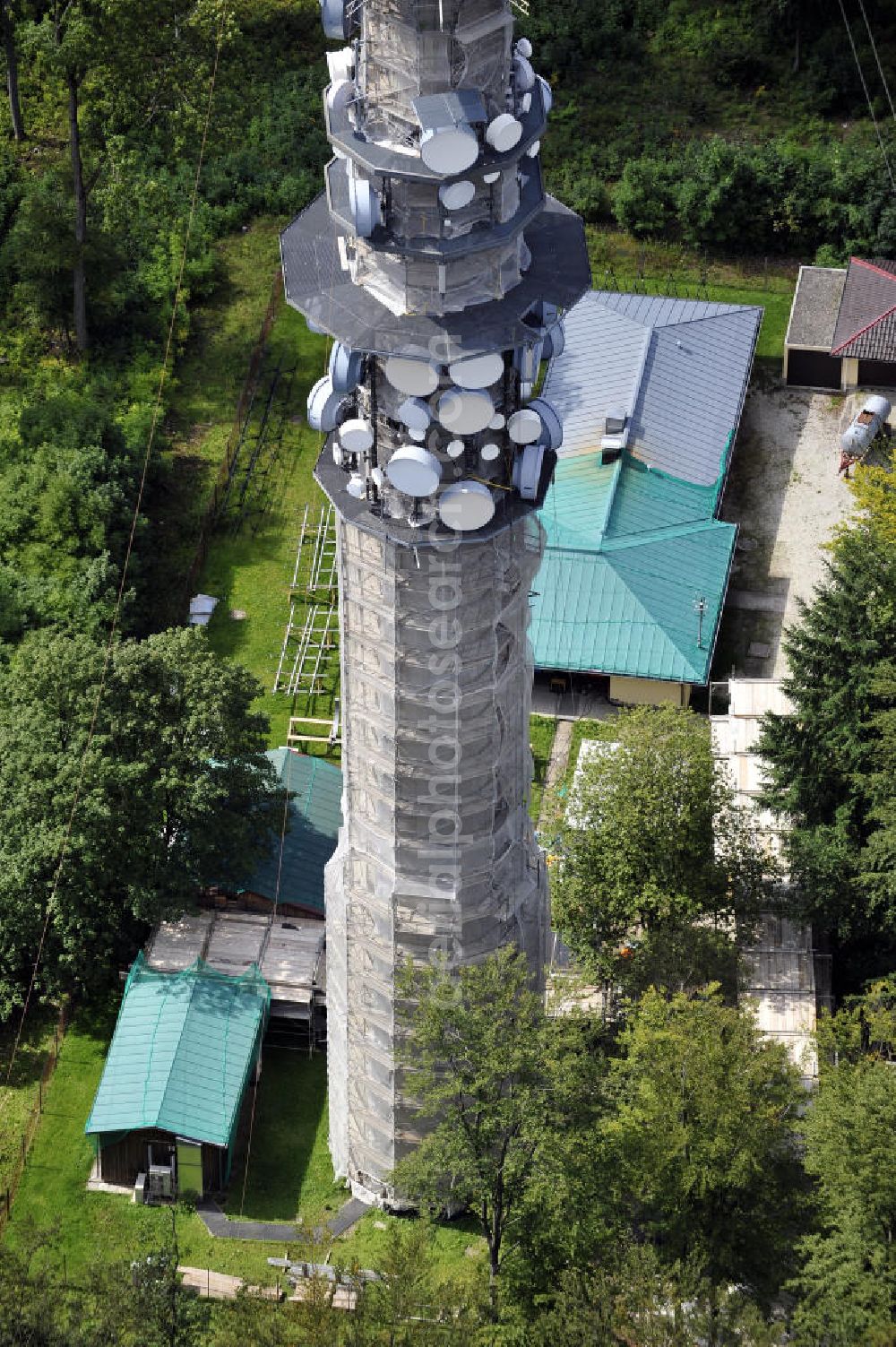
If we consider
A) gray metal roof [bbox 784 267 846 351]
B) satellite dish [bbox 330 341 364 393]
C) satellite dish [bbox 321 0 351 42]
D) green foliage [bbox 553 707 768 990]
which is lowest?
gray metal roof [bbox 784 267 846 351]

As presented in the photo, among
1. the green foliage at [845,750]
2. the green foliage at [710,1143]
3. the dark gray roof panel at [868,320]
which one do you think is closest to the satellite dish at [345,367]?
the green foliage at [710,1143]

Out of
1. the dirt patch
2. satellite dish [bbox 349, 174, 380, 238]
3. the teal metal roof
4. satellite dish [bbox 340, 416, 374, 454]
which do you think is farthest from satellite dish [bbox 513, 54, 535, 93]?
the dirt patch

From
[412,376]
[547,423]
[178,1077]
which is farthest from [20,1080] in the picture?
[412,376]

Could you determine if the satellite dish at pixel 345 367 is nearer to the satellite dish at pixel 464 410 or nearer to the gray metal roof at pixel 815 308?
the satellite dish at pixel 464 410

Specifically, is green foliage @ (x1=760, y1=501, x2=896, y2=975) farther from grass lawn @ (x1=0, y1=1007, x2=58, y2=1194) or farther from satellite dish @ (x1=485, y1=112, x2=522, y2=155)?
satellite dish @ (x1=485, y1=112, x2=522, y2=155)

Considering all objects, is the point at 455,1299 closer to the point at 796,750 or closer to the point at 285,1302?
the point at 285,1302

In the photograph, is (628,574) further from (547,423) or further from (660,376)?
(547,423)

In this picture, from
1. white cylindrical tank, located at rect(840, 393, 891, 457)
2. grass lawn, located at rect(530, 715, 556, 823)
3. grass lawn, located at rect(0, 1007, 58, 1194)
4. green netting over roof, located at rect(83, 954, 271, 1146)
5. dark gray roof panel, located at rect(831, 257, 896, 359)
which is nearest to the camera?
green netting over roof, located at rect(83, 954, 271, 1146)
